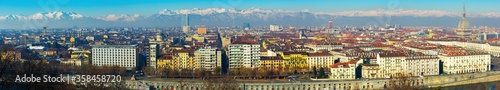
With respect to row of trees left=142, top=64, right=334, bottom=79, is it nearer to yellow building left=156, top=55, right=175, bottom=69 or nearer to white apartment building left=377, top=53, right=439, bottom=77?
yellow building left=156, top=55, right=175, bottom=69

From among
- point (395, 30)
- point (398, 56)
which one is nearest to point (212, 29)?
point (395, 30)

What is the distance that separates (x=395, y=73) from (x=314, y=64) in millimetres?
2651

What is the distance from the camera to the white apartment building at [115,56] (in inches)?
625

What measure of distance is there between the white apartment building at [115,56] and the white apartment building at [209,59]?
203cm

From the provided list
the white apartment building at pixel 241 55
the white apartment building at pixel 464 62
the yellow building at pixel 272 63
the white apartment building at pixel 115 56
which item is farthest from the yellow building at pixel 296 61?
the white apartment building at pixel 115 56

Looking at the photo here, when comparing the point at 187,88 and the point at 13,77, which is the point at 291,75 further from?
the point at 13,77

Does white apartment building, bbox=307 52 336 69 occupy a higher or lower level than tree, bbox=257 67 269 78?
higher

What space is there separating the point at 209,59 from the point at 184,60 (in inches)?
34.1

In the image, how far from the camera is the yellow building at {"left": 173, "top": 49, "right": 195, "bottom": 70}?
1505 centimetres

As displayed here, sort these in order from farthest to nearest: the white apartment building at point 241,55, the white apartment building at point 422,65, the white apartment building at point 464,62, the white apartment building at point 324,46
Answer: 1. the white apartment building at point 324,46
2. the white apartment building at point 464,62
3. the white apartment building at point 241,55
4. the white apartment building at point 422,65

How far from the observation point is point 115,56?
1599 centimetres

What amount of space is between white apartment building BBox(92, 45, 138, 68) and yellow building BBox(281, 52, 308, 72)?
4.05m

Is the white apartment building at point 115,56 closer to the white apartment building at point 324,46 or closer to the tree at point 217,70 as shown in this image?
the tree at point 217,70

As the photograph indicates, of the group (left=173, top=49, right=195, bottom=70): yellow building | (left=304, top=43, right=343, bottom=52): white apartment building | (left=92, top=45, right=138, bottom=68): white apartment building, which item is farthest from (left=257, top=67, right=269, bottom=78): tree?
(left=304, top=43, right=343, bottom=52): white apartment building
